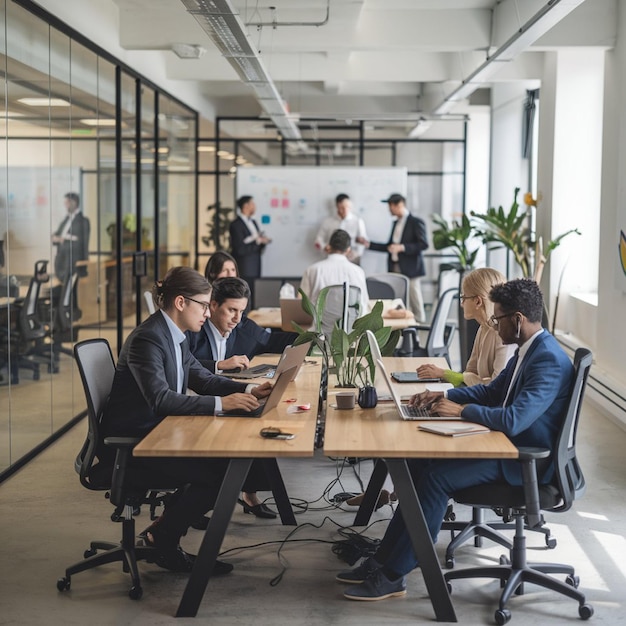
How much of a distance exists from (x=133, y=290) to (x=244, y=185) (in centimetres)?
385

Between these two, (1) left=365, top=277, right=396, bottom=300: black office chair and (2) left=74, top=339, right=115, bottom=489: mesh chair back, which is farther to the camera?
(1) left=365, top=277, right=396, bottom=300: black office chair

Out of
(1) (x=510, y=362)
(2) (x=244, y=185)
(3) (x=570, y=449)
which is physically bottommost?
(3) (x=570, y=449)

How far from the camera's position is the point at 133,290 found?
9594 millimetres

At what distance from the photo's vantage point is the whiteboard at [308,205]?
13.2 metres

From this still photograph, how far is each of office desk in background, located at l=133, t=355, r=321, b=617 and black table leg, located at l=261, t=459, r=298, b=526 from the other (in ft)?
2.12

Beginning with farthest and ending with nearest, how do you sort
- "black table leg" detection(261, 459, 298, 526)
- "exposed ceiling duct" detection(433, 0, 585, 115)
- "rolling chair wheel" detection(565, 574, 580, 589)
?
"exposed ceiling duct" detection(433, 0, 585, 115)
"black table leg" detection(261, 459, 298, 526)
"rolling chair wheel" detection(565, 574, 580, 589)

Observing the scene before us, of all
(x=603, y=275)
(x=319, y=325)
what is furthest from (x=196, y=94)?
(x=319, y=325)

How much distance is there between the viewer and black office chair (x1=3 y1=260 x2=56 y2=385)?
19.6 ft

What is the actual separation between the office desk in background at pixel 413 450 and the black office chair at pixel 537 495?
7.8 inches

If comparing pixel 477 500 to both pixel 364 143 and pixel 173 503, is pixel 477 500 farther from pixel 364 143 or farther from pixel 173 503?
pixel 364 143

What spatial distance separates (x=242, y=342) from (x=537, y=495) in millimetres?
2694

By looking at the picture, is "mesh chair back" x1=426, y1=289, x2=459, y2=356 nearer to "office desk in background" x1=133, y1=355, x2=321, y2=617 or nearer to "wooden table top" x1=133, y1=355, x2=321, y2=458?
"wooden table top" x1=133, y1=355, x2=321, y2=458

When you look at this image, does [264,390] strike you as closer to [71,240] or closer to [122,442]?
[122,442]

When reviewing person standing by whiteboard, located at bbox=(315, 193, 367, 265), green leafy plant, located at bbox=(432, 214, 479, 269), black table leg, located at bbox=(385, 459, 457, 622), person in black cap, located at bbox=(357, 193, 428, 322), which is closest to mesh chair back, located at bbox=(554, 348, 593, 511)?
black table leg, located at bbox=(385, 459, 457, 622)
